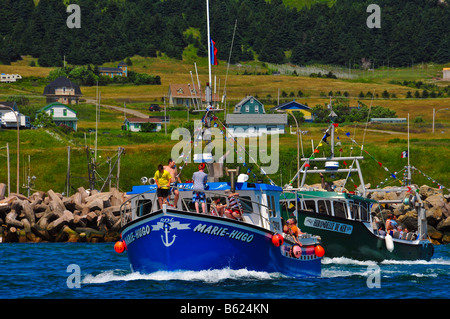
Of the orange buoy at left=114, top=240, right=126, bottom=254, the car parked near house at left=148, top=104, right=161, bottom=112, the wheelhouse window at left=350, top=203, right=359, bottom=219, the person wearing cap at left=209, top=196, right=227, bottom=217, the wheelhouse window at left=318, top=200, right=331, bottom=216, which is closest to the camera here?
the person wearing cap at left=209, top=196, right=227, bottom=217

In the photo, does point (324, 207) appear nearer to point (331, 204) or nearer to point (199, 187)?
point (331, 204)

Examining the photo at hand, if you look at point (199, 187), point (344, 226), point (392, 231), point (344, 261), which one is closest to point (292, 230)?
point (199, 187)

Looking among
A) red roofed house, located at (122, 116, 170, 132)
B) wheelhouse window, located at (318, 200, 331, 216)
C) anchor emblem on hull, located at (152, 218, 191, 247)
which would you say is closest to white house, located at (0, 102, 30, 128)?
red roofed house, located at (122, 116, 170, 132)

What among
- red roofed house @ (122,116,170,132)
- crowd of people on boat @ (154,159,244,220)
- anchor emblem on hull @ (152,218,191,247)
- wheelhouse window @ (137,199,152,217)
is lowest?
anchor emblem on hull @ (152,218,191,247)

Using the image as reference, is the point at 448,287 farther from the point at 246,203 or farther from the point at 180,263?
the point at 180,263

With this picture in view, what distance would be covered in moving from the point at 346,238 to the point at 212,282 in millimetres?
12631

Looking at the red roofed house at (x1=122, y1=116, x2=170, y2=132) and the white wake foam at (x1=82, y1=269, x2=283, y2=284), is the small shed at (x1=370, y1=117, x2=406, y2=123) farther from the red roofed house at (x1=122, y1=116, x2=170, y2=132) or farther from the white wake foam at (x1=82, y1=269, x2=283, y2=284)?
the white wake foam at (x1=82, y1=269, x2=283, y2=284)

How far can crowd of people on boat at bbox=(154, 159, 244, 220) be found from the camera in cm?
2591

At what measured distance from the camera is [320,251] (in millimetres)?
29359

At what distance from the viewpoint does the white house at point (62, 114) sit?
153 m

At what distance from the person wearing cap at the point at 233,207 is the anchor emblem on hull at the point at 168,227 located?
190 centimetres

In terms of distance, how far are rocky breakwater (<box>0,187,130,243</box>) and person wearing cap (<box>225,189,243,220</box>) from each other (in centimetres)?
2461

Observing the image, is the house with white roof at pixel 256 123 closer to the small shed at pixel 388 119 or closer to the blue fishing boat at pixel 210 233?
the small shed at pixel 388 119
